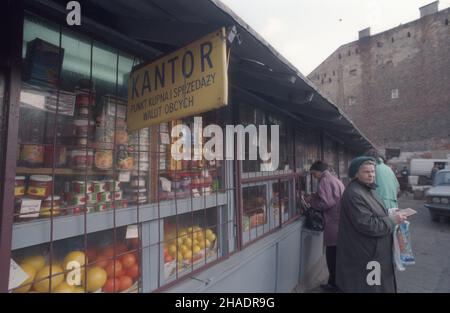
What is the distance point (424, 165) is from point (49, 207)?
858 inches

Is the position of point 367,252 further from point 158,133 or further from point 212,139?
point 158,133

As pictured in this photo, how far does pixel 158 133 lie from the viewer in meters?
2.26

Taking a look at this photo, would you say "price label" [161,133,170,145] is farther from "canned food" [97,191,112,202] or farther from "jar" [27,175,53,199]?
"jar" [27,175,53,199]

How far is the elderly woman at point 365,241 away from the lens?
2.44 m

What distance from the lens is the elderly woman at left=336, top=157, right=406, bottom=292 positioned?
2443 millimetres

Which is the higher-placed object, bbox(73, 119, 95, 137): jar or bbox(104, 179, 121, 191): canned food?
bbox(73, 119, 95, 137): jar

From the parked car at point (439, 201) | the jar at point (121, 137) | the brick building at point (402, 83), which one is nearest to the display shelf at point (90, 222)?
the jar at point (121, 137)

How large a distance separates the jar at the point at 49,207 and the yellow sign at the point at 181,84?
64cm

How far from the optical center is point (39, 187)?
1.55 meters

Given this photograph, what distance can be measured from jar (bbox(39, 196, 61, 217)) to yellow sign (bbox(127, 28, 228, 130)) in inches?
25.3

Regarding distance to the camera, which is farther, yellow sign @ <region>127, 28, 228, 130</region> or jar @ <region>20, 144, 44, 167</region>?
jar @ <region>20, 144, 44, 167</region>

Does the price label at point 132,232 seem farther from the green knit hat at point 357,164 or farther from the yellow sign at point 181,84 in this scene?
the green knit hat at point 357,164

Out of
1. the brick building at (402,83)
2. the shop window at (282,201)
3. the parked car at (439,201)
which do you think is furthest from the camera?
the brick building at (402,83)

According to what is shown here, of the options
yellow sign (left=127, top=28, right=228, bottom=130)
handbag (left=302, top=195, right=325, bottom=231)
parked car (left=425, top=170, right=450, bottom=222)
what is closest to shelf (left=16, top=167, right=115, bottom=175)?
yellow sign (left=127, top=28, right=228, bottom=130)
